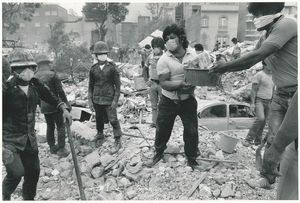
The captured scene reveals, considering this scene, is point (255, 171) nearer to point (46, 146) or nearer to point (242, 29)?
point (46, 146)

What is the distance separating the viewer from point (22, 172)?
338cm

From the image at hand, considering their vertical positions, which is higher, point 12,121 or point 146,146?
point 12,121

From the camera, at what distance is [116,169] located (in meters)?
4.96

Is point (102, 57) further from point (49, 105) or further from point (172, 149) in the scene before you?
point (172, 149)

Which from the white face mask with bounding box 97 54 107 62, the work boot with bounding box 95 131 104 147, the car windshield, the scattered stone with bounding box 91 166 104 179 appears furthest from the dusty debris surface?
the white face mask with bounding box 97 54 107 62

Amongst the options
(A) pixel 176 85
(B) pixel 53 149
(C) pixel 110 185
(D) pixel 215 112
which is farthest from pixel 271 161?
(D) pixel 215 112

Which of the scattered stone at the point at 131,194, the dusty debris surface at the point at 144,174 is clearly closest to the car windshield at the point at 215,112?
the dusty debris surface at the point at 144,174

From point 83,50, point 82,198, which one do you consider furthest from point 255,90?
point 83,50

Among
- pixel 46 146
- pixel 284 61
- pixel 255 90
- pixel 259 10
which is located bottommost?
pixel 46 146

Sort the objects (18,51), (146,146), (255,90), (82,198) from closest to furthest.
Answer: (18,51) < (82,198) < (146,146) < (255,90)

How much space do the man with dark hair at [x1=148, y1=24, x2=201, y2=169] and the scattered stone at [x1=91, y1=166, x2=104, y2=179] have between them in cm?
131

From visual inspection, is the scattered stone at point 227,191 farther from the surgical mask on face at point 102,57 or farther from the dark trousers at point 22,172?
the surgical mask on face at point 102,57

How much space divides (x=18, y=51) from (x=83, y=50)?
15.2 meters

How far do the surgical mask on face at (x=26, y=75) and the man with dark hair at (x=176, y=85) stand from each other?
161cm
